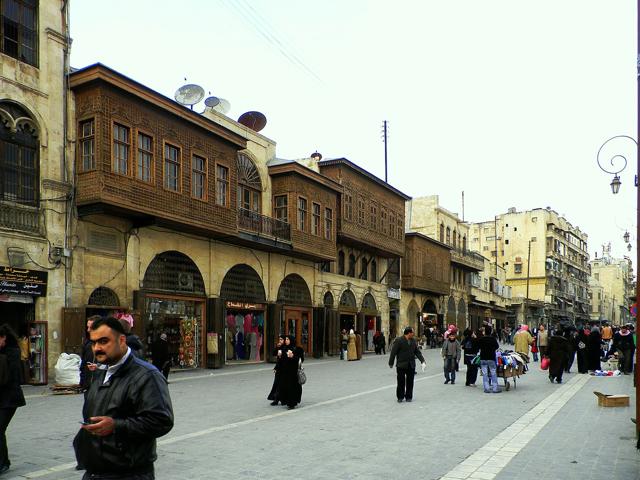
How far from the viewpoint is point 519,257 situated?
9006cm

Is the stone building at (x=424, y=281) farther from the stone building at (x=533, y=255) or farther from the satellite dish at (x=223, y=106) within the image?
the stone building at (x=533, y=255)

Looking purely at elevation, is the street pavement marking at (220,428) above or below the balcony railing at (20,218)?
below

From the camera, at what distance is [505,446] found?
355 inches

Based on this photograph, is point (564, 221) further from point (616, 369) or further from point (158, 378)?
point (158, 378)

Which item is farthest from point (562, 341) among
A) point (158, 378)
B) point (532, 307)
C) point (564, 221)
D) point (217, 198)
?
point (564, 221)

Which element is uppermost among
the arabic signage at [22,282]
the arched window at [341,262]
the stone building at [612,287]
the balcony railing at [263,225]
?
the balcony railing at [263,225]

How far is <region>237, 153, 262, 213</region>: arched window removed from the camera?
2867cm

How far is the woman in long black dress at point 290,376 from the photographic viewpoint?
13.1 metres

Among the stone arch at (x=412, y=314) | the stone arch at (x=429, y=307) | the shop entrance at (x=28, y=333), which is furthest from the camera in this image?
the stone arch at (x=429, y=307)

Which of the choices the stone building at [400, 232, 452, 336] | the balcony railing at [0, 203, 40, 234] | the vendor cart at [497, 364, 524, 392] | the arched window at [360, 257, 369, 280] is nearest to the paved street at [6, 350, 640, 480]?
the vendor cart at [497, 364, 524, 392]

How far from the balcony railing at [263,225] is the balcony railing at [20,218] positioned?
9365 mm

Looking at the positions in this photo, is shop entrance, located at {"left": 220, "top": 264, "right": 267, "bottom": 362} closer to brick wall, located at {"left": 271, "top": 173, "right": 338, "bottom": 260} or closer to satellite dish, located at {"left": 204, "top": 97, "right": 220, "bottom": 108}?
brick wall, located at {"left": 271, "top": 173, "right": 338, "bottom": 260}

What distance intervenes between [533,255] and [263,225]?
6803cm

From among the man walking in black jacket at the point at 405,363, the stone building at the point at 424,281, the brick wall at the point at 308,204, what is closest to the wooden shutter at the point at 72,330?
the man walking in black jacket at the point at 405,363
